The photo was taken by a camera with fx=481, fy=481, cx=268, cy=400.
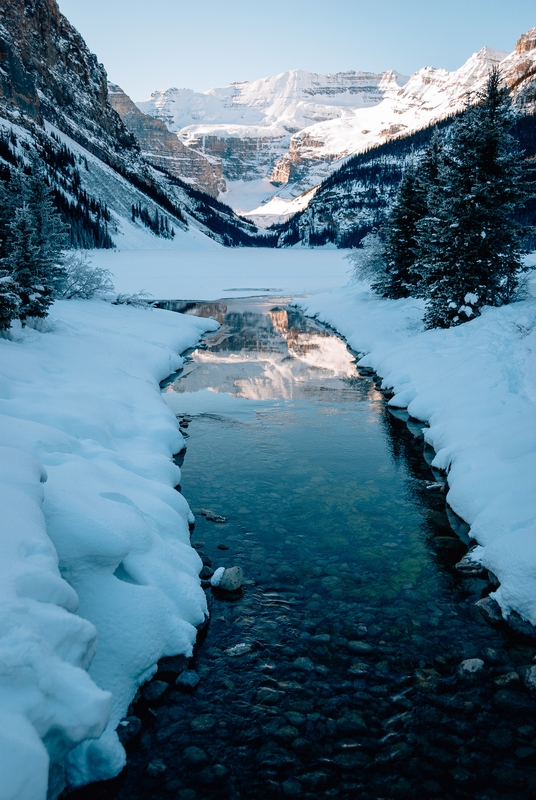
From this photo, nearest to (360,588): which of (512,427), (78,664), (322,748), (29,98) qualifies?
(322,748)

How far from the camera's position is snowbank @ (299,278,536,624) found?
679cm

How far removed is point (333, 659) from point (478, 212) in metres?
17.4

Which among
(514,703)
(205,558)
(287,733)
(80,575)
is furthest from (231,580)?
(514,703)

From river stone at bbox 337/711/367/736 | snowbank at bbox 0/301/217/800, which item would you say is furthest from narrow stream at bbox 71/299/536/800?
snowbank at bbox 0/301/217/800

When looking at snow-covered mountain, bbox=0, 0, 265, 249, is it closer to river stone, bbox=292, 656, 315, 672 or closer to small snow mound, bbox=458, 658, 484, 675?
river stone, bbox=292, 656, 315, 672

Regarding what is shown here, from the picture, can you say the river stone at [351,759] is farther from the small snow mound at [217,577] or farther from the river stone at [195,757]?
the small snow mound at [217,577]

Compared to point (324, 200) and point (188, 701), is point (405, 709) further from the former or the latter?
point (324, 200)

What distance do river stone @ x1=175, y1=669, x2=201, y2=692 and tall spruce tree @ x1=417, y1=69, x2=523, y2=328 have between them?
17.2 m

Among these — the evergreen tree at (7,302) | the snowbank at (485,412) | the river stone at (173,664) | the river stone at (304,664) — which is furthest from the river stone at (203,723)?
the evergreen tree at (7,302)

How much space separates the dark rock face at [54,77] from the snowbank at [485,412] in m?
133

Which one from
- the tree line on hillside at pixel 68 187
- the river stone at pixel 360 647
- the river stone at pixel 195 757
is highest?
the tree line on hillside at pixel 68 187

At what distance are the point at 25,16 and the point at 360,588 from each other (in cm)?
18916

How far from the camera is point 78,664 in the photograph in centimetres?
419

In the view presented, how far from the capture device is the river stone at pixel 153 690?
4.96 meters
